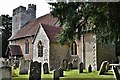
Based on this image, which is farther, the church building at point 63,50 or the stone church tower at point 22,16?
the stone church tower at point 22,16

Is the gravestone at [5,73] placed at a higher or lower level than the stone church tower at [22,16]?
lower

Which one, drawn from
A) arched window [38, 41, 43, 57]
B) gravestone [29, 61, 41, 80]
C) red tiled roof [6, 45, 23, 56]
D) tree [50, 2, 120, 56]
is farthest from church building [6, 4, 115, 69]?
red tiled roof [6, 45, 23, 56]

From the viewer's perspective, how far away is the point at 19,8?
43.7 metres

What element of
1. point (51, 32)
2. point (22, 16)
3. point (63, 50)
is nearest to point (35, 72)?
point (63, 50)

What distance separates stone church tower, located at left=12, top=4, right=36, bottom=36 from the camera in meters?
43.1

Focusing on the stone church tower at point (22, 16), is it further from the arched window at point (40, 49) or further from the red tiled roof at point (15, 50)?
the arched window at point (40, 49)

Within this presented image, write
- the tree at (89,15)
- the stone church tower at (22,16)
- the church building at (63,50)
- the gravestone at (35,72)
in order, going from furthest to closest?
the stone church tower at (22,16)
the church building at (63,50)
the gravestone at (35,72)
the tree at (89,15)

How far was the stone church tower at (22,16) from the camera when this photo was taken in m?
Result: 43.1

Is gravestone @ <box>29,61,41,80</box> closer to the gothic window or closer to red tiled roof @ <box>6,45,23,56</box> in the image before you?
the gothic window

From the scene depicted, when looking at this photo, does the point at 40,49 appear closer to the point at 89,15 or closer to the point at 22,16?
the point at 89,15

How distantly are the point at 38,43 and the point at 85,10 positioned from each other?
14784 mm

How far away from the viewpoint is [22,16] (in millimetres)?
43188

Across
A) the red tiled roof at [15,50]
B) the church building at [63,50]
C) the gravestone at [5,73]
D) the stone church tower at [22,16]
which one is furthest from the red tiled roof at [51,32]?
the gravestone at [5,73]

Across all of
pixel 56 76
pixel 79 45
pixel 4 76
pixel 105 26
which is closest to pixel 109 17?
pixel 105 26
